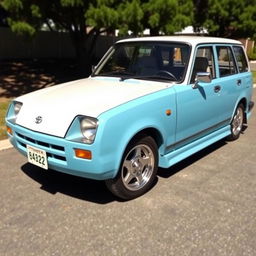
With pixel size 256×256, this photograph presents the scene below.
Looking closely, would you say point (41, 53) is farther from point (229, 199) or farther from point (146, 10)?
point (229, 199)

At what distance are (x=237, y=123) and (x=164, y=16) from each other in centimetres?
471

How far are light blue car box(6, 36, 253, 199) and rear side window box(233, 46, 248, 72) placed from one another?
0.95 feet

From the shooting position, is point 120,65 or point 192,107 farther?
point 120,65

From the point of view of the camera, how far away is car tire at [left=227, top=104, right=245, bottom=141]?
5.79m

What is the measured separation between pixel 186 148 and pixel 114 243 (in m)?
1.83

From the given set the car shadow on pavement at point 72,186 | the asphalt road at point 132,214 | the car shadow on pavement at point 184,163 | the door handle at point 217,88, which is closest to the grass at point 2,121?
the asphalt road at point 132,214

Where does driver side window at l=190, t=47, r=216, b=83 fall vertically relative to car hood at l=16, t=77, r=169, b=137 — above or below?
above

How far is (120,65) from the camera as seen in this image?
4.85 meters

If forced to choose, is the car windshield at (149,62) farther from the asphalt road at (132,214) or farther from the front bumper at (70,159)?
the front bumper at (70,159)

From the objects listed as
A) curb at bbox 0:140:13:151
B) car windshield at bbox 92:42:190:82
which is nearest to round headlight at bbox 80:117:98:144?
car windshield at bbox 92:42:190:82

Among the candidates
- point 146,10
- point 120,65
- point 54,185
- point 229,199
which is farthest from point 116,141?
point 146,10

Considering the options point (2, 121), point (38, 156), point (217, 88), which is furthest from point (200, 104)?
point (2, 121)

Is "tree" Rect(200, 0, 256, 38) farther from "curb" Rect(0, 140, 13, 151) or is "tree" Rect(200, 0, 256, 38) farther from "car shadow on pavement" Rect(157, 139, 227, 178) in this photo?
"curb" Rect(0, 140, 13, 151)

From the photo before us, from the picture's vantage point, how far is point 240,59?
5840mm
